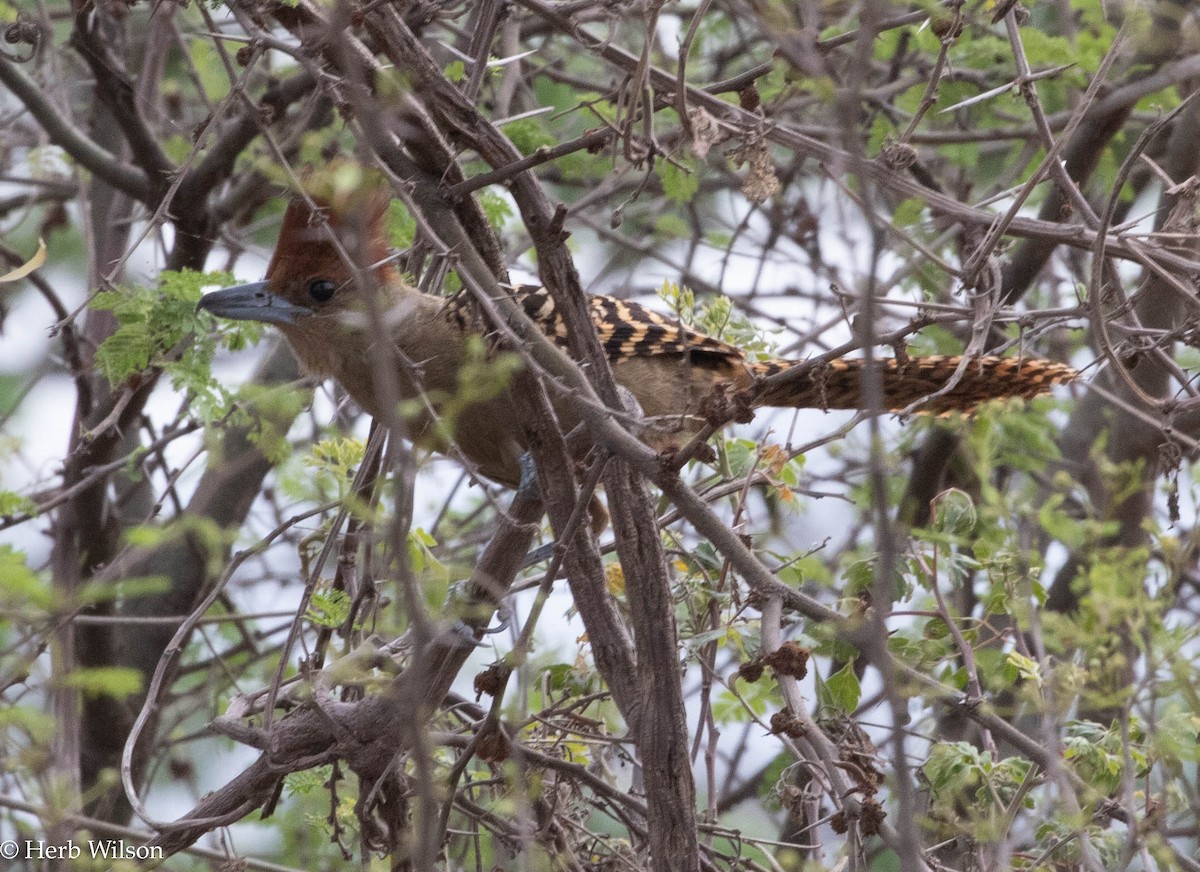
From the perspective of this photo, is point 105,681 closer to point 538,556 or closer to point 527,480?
point 527,480

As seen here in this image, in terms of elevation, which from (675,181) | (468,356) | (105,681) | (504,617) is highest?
(675,181)

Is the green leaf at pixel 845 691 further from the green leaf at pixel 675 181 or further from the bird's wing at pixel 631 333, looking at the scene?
the green leaf at pixel 675 181

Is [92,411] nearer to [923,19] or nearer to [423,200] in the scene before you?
[423,200]

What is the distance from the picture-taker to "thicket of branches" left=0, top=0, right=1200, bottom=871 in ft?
7.85

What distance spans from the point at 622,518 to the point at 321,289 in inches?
59.8

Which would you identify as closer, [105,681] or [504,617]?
[105,681]

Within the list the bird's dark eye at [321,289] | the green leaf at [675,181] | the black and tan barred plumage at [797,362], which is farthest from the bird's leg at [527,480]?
the green leaf at [675,181]

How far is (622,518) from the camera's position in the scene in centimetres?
271

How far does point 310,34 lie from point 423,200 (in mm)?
404

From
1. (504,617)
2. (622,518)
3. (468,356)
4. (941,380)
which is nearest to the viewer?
(622,518)

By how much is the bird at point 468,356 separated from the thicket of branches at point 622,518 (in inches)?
4.7

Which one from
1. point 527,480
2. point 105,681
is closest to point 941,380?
point 527,480

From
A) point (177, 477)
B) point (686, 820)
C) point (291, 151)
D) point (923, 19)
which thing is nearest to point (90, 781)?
point (177, 477)

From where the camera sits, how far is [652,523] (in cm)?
272
